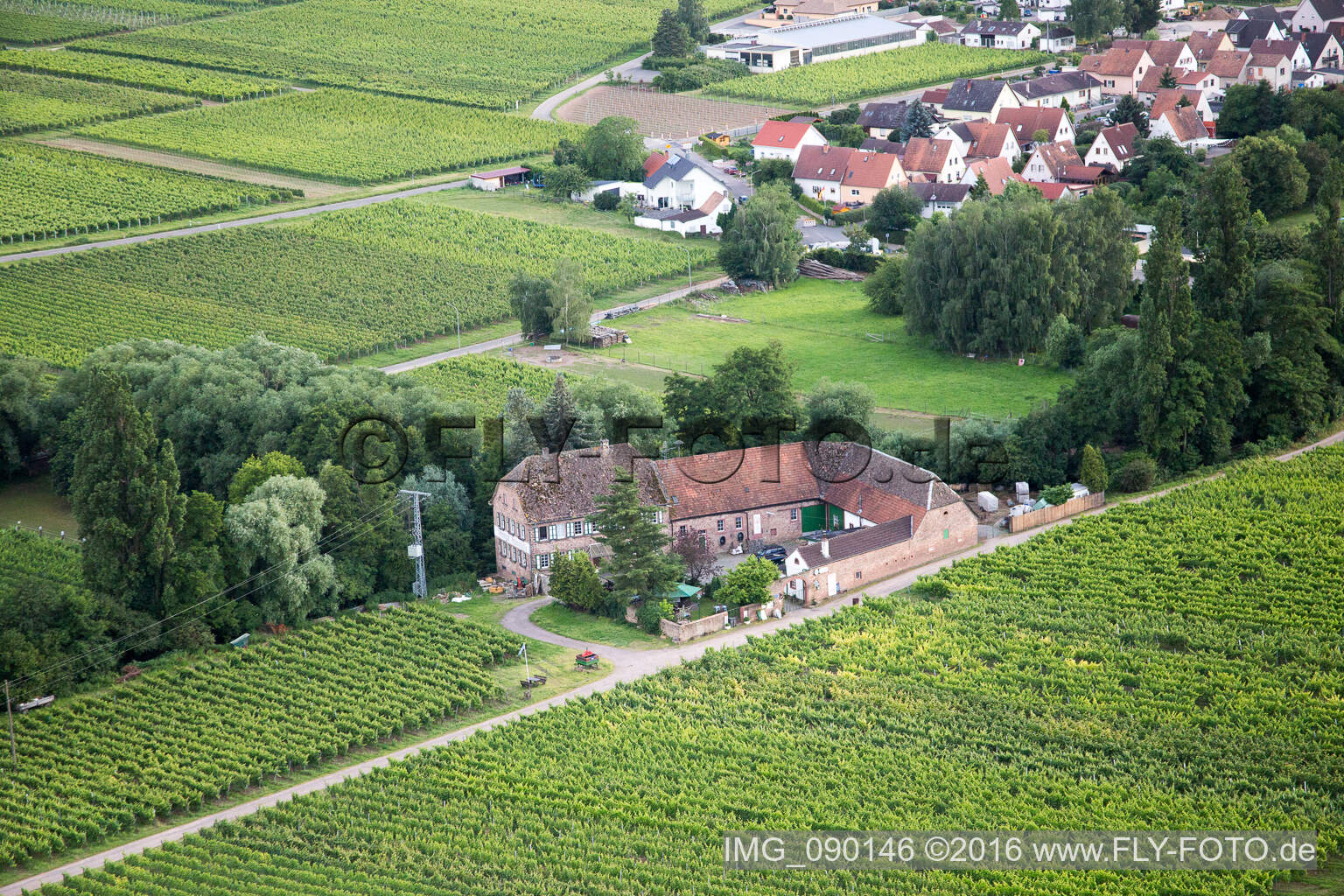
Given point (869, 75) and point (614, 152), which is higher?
point (869, 75)

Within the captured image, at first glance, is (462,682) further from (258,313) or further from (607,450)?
(258,313)

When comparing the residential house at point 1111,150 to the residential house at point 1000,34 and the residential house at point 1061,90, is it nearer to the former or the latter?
the residential house at point 1061,90

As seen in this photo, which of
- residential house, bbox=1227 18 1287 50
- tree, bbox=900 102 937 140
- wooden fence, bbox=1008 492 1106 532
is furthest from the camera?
residential house, bbox=1227 18 1287 50

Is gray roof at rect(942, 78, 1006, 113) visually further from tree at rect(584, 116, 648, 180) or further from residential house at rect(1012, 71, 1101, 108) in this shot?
tree at rect(584, 116, 648, 180)

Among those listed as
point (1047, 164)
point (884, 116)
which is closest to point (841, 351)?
point (1047, 164)

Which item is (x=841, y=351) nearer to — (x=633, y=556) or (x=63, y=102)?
(x=633, y=556)

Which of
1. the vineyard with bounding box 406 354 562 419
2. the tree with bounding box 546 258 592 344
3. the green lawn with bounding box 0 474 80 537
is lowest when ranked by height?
the green lawn with bounding box 0 474 80 537

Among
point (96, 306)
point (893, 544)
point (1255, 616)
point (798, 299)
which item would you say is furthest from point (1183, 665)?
point (96, 306)

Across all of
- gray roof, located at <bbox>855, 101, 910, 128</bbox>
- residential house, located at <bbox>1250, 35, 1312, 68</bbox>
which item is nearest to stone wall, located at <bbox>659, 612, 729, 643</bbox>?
gray roof, located at <bbox>855, 101, 910, 128</bbox>
